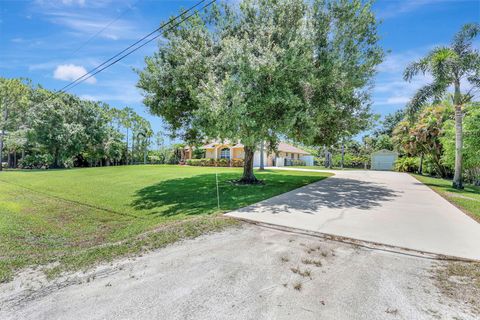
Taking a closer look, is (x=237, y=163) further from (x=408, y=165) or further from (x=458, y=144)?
(x=458, y=144)

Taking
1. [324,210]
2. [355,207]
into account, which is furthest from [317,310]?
[355,207]

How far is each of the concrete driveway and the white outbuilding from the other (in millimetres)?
28187

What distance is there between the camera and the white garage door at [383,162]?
111 ft

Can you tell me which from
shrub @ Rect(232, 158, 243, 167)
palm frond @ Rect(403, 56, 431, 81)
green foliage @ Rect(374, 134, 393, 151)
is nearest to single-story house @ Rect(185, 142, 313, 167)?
shrub @ Rect(232, 158, 243, 167)

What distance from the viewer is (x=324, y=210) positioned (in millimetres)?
7238

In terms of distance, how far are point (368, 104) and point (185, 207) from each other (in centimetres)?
1085

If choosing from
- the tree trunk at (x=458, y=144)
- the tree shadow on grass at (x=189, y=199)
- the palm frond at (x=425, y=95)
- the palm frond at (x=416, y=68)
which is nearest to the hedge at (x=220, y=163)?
the tree shadow on grass at (x=189, y=199)

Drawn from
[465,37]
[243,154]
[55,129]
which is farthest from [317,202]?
[55,129]

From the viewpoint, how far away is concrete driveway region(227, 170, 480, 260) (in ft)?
15.3

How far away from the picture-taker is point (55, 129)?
29.3 meters

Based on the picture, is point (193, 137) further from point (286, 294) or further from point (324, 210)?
point (286, 294)

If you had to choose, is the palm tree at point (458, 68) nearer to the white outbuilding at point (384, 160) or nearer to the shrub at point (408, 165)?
the shrub at point (408, 165)

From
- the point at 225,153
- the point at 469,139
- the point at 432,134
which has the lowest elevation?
the point at 225,153

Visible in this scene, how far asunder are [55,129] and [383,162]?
43.7 m
